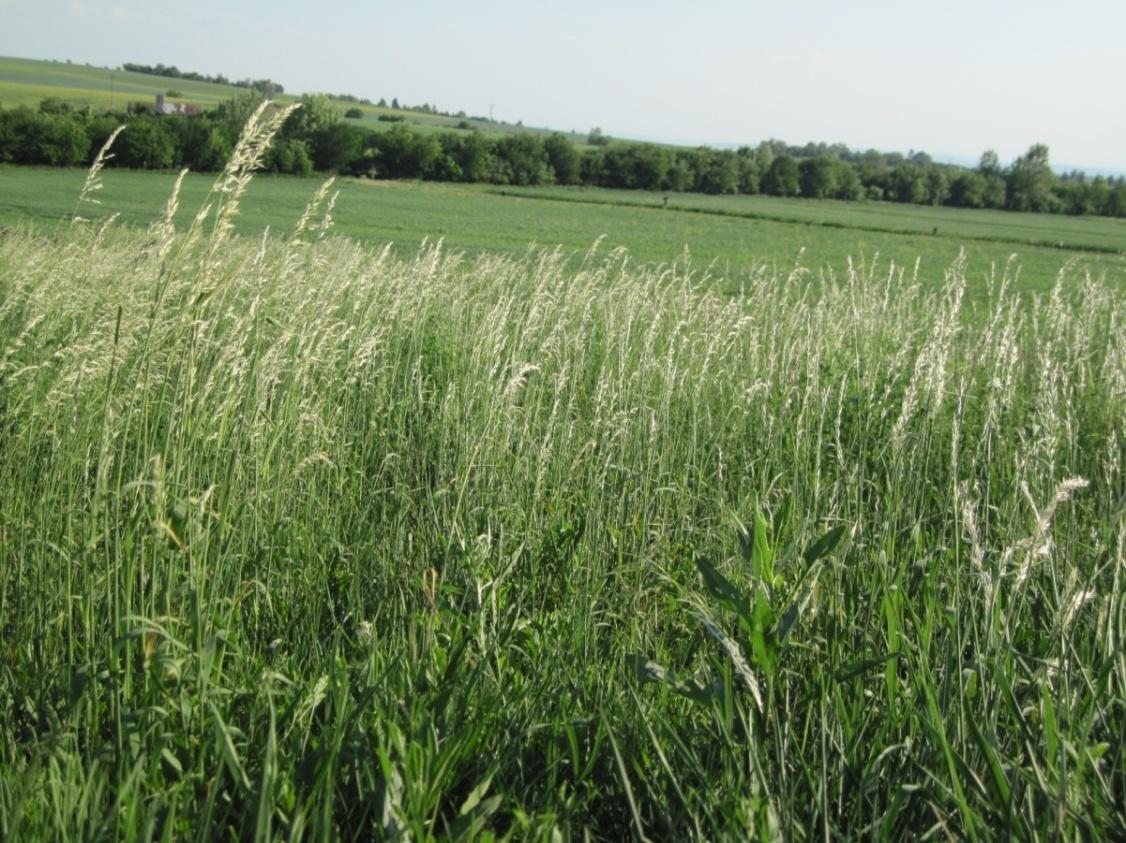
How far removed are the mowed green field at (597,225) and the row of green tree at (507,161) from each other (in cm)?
261

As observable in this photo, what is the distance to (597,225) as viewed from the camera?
4859cm

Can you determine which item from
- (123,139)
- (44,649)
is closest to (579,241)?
(123,139)

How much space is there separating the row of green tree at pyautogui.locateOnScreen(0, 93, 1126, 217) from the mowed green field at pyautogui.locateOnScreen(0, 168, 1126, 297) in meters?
2.61

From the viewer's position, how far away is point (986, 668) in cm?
236

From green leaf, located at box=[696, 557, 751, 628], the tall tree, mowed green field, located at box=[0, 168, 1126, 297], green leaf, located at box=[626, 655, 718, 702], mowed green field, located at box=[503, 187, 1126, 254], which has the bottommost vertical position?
green leaf, located at box=[626, 655, 718, 702]

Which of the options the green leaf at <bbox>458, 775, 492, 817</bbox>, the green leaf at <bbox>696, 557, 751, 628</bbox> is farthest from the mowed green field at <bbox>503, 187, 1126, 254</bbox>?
the green leaf at <bbox>458, 775, 492, 817</bbox>

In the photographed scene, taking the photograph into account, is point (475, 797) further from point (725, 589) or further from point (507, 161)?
point (507, 161)

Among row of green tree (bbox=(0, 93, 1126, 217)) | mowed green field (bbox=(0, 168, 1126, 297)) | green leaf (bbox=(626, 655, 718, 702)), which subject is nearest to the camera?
green leaf (bbox=(626, 655, 718, 702))

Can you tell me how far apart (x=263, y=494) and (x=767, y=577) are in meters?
1.80

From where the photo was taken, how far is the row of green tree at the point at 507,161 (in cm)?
5528

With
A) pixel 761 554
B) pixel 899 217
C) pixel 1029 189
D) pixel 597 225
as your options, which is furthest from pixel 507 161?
pixel 761 554

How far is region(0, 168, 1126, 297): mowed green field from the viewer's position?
34.3 metres

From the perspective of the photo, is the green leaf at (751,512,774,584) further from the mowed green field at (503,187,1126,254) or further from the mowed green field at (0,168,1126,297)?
the mowed green field at (503,187,1126,254)

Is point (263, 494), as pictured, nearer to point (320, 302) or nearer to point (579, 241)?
point (320, 302)
